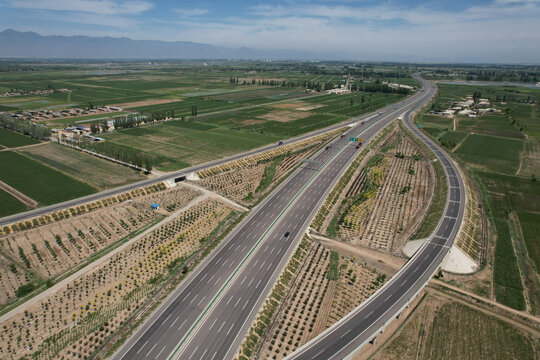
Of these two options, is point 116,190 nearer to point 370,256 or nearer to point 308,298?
point 308,298

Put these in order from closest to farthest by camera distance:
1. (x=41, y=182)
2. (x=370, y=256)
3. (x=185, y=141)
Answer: (x=370, y=256) < (x=41, y=182) < (x=185, y=141)

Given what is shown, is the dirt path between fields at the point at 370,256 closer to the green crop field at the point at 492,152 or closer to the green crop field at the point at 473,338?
the green crop field at the point at 473,338

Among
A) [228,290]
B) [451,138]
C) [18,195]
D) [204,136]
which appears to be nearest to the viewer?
[228,290]

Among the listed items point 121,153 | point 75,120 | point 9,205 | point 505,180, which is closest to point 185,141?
point 121,153

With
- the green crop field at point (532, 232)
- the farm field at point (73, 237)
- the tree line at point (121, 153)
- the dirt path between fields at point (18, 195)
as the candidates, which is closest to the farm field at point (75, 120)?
the tree line at point (121, 153)

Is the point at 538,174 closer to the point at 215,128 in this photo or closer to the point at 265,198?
the point at 265,198
